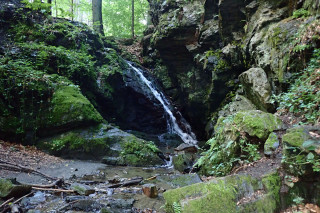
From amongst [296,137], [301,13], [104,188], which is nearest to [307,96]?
[296,137]

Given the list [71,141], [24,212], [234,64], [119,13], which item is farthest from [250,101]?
[119,13]

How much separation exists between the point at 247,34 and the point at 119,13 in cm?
1615

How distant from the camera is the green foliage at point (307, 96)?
4102 mm

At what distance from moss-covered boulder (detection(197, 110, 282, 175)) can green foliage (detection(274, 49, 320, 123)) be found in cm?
57

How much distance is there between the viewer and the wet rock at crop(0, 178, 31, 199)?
137 inches

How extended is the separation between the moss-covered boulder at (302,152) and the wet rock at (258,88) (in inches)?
158

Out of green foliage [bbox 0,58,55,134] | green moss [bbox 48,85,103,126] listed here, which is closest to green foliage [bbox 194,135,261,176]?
green moss [bbox 48,85,103,126]

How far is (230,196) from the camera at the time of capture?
2688mm

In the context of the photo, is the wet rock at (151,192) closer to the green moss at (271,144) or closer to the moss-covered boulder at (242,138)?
the moss-covered boulder at (242,138)

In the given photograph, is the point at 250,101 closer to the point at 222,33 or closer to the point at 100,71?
the point at 222,33

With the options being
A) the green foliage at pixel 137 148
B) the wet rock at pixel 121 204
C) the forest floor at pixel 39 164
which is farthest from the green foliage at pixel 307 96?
the forest floor at pixel 39 164

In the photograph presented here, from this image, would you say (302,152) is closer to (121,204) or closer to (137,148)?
(121,204)

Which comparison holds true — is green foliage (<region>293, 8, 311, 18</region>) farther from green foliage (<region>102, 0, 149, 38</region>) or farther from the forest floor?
green foliage (<region>102, 0, 149, 38</region>)

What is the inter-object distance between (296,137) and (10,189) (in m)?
4.36
